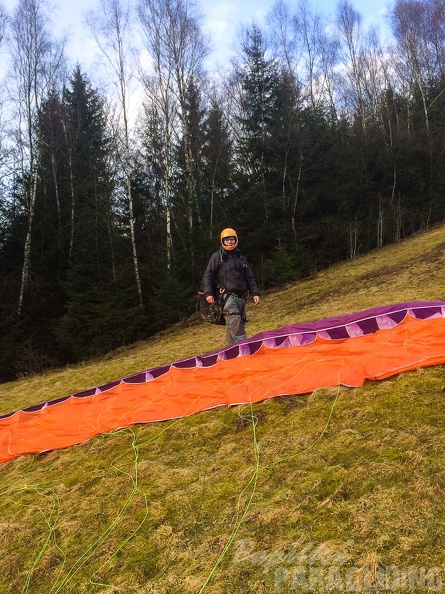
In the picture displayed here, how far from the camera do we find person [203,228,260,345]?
16.9ft

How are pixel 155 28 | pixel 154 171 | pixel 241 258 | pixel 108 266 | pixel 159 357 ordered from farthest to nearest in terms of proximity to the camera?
pixel 154 171
pixel 108 266
pixel 155 28
pixel 159 357
pixel 241 258

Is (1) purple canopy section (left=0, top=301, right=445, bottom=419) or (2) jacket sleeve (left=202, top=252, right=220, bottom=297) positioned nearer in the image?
(1) purple canopy section (left=0, top=301, right=445, bottom=419)

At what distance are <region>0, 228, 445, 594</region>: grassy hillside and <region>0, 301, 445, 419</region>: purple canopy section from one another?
1476 mm

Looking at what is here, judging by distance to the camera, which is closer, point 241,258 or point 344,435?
point 344,435

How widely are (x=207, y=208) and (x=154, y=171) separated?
3.54 metres

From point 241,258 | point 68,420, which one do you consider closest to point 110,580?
point 68,420

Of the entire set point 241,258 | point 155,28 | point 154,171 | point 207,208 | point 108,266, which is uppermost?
point 155,28

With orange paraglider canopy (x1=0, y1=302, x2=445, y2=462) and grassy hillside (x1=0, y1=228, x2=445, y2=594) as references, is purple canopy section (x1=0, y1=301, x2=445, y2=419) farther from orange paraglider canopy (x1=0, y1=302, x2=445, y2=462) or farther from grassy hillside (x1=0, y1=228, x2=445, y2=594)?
grassy hillside (x1=0, y1=228, x2=445, y2=594)

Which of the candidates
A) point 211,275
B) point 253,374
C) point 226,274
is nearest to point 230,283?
point 226,274

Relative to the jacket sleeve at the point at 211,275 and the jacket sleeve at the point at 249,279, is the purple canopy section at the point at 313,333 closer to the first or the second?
the jacket sleeve at the point at 249,279

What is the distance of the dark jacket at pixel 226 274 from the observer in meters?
5.16

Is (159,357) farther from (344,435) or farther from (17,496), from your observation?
(344,435)

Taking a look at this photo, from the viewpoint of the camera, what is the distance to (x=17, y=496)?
8.48 feet

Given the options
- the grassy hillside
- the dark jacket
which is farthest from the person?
the grassy hillside
